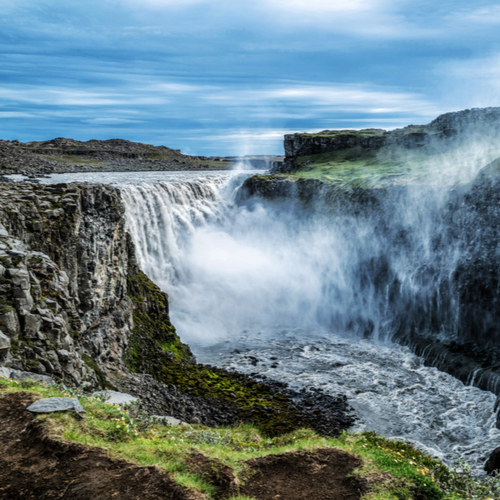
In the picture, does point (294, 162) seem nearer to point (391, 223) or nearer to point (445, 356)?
point (391, 223)

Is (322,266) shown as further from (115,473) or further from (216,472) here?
(115,473)

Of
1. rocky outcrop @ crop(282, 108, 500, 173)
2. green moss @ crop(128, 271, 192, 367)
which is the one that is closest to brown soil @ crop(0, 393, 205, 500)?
green moss @ crop(128, 271, 192, 367)

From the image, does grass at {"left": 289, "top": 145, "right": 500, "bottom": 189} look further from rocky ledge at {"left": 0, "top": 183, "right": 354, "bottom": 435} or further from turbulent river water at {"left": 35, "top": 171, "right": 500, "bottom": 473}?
rocky ledge at {"left": 0, "top": 183, "right": 354, "bottom": 435}

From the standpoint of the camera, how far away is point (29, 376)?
1252cm

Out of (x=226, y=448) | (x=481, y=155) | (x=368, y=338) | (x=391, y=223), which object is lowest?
(x=368, y=338)

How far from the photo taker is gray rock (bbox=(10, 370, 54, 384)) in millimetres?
12211

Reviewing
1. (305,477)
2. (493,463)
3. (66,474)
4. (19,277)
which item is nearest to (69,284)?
(19,277)

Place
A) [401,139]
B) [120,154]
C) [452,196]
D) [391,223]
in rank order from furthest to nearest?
[120,154]
[401,139]
[391,223]
[452,196]

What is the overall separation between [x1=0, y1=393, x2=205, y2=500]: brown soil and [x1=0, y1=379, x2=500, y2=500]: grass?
0.22 meters

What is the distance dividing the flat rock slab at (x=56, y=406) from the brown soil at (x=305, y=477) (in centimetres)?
387

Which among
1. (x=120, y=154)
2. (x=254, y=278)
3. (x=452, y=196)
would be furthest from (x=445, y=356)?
(x=120, y=154)

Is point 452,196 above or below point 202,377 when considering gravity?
above

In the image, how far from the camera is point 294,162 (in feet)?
239

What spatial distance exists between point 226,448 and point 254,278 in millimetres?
34433
